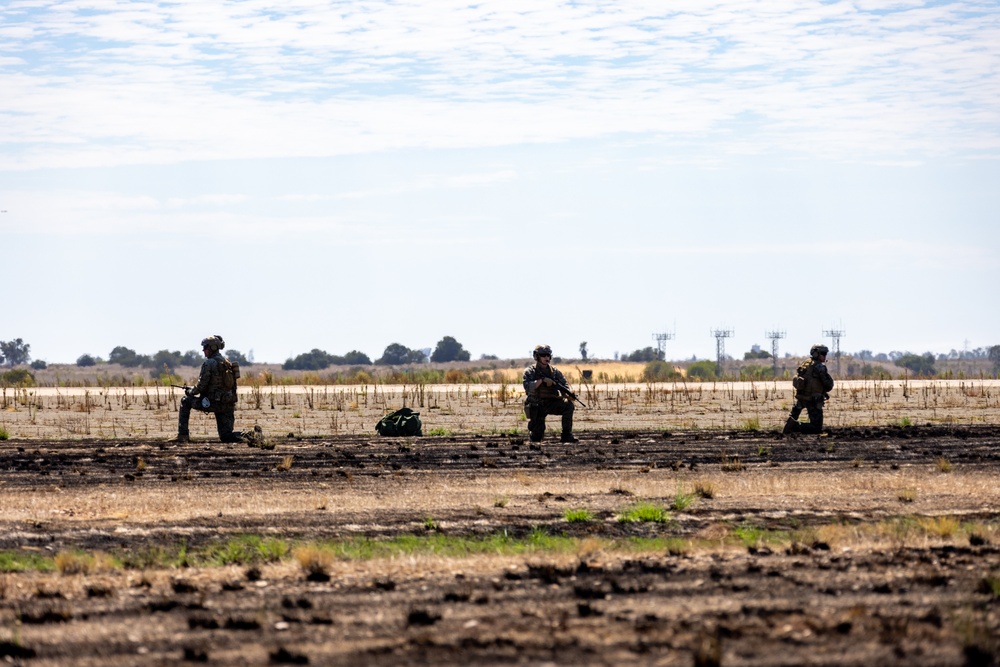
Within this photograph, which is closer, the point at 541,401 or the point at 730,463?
the point at 730,463

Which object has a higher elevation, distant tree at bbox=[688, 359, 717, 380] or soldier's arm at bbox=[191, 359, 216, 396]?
distant tree at bbox=[688, 359, 717, 380]

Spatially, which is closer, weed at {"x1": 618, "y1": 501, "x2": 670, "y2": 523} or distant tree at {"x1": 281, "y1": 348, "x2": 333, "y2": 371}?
weed at {"x1": 618, "y1": 501, "x2": 670, "y2": 523}

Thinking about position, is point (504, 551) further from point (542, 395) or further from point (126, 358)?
point (126, 358)

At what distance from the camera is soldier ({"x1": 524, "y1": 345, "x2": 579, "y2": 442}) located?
2742cm

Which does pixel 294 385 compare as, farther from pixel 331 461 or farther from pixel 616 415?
pixel 331 461

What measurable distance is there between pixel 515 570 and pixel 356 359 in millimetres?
142682

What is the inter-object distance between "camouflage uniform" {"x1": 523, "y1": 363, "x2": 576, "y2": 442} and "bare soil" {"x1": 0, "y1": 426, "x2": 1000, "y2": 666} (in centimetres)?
311

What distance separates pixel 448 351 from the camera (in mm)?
155375

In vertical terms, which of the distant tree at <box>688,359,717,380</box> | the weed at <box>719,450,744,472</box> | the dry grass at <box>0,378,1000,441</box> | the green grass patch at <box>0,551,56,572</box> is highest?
the distant tree at <box>688,359,717,380</box>

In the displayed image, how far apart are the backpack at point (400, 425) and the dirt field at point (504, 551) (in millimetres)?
1438

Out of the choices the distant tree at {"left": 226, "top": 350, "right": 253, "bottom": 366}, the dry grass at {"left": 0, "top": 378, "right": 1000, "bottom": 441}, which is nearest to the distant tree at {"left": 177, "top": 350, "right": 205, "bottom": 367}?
the distant tree at {"left": 226, "top": 350, "right": 253, "bottom": 366}

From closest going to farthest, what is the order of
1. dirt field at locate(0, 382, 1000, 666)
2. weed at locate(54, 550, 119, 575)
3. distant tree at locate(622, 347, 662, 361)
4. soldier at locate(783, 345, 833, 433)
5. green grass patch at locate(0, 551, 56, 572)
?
dirt field at locate(0, 382, 1000, 666) < weed at locate(54, 550, 119, 575) < green grass patch at locate(0, 551, 56, 572) < soldier at locate(783, 345, 833, 433) < distant tree at locate(622, 347, 662, 361)

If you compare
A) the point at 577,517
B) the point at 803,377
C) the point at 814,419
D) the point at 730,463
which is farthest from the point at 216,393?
the point at 577,517

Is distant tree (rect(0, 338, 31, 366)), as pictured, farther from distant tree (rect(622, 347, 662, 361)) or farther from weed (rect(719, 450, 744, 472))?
weed (rect(719, 450, 744, 472))
